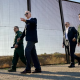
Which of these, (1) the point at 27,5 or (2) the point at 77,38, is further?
(1) the point at 27,5

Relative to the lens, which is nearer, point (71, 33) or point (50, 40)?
point (71, 33)

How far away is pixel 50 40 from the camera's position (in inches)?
245

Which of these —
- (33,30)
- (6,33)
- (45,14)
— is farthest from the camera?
(45,14)

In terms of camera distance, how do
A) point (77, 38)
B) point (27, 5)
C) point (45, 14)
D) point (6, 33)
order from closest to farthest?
point (77, 38), point (6, 33), point (27, 5), point (45, 14)

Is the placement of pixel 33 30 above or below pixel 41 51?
above

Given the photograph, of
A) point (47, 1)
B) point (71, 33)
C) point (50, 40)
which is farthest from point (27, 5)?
point (71, 33)

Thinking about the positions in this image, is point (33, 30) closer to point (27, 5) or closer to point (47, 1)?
point (27, 5)

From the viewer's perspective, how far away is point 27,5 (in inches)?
234

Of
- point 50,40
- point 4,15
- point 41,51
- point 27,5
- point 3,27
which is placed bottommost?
point 41,51

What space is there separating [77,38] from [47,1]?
2844 millimetres

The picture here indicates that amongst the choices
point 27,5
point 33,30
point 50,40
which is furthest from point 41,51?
point 33,30

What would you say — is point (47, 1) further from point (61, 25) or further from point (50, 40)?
point (50, 40)

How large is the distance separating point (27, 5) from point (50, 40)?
1.68m

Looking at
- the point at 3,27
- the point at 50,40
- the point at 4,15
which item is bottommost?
the point at 50,40
